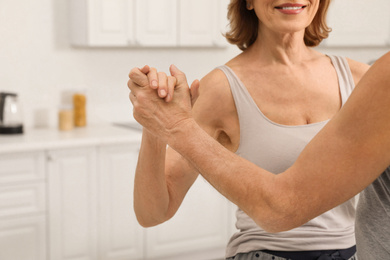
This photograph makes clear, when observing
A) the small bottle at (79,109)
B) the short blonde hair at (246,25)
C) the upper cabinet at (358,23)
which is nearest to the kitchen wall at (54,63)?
the small bottle at (79,109)

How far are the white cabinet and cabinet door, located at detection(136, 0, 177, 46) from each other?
3.39 ft

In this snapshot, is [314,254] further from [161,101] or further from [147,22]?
[147,22]

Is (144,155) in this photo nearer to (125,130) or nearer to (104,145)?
(104,145)

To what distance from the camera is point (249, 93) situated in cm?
133

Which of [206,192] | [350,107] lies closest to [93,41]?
[206,192]

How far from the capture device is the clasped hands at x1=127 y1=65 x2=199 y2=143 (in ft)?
3.52

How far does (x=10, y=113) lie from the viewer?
132 inches

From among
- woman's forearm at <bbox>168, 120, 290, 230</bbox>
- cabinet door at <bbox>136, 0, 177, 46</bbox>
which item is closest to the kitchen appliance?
cabinet door at <bbox>136, 0, 177, 46</bbox>

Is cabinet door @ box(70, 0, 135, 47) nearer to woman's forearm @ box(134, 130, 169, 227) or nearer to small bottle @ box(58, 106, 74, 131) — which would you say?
small bottle @ box(58, 106, 74, 131)

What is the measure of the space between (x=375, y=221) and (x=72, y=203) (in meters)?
2.41

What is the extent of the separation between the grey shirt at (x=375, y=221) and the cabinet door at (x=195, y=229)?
7.90 feet

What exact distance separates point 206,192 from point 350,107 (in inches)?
107

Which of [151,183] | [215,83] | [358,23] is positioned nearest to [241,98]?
[215,83]

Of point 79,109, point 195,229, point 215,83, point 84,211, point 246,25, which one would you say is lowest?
point 195,229
